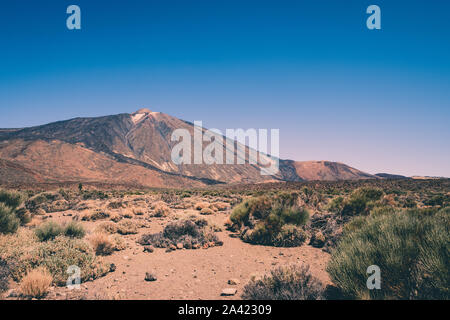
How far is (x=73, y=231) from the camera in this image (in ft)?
29.4

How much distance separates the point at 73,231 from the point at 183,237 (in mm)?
3935

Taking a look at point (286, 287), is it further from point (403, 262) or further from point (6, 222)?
point (6, 222)

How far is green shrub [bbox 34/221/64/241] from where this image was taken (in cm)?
834

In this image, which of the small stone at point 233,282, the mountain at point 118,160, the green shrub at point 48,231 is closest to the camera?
the small stone at point 233,282

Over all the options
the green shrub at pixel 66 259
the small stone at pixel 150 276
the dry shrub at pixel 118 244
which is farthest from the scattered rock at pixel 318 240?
the green shrub at pixel 66 259

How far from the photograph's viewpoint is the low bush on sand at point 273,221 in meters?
9.96

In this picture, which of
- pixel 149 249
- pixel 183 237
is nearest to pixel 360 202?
pixel 183 237

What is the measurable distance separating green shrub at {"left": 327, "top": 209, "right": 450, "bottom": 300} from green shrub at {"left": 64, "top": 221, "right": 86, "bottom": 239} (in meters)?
8.38

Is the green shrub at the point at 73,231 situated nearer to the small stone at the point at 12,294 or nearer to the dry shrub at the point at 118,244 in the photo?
the dry shrub at the point at 118,244

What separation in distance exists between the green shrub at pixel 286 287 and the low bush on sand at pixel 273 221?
4373 mm

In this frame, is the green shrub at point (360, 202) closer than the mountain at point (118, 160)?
Yes

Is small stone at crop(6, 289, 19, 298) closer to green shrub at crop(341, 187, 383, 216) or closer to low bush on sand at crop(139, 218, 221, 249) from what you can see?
low bush on sand at crop(139, 218, 221, 249)
